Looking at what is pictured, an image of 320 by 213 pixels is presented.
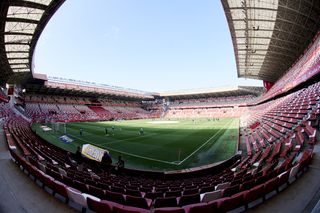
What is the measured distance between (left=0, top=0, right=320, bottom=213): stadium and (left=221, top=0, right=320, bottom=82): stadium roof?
120 mm

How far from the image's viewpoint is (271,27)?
23438mm

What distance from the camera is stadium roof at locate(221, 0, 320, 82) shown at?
62.3 ft

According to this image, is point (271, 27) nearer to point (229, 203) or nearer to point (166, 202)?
point (229, 203)

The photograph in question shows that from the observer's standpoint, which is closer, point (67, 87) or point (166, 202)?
point (166, 202)

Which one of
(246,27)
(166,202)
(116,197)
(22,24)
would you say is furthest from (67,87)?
(166,202)

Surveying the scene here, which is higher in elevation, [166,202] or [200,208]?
[200,208]

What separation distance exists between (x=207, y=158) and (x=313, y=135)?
704cm

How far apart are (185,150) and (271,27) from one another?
20.5m

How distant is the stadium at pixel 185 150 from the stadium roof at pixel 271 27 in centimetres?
12

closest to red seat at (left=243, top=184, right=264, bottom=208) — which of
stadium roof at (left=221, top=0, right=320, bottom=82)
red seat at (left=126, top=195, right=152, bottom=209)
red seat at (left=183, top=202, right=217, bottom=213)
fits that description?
red seat at (left=183, top=202, right=217, bottom=213)

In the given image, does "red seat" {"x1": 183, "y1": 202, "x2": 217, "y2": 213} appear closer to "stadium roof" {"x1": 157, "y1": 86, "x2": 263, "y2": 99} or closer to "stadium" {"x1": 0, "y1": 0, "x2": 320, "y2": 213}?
"stadium" {"x1": 0, "y1": 0, "x2": 320, "y2": 213}

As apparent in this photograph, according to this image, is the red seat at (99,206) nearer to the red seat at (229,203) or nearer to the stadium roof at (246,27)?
the red seat at (229,203)

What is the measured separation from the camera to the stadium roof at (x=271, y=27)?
19.0 meters

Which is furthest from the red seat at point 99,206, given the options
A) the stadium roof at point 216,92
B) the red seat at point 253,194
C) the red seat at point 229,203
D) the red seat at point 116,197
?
the stadium roof at point 216,92
